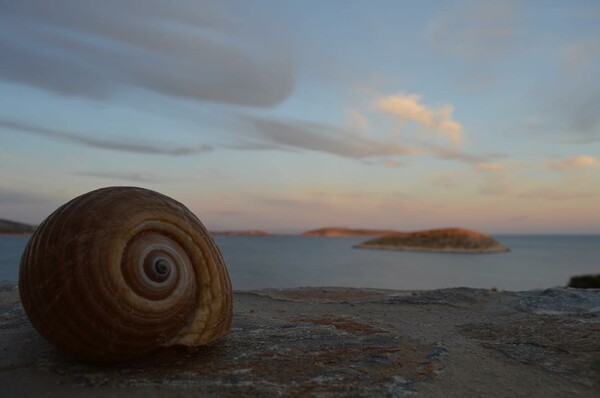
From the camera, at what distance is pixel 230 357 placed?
4387mm

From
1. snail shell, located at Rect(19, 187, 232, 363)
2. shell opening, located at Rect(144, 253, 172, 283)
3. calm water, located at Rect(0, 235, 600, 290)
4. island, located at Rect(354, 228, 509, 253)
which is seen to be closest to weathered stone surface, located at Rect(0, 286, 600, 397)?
snail shell, located at Rect(19, 187, 232, 363)

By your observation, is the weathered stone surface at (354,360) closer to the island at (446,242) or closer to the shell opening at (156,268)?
the shell opening at (156,268)

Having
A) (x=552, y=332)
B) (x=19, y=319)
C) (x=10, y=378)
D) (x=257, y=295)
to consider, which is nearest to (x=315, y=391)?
(x=10, y=378)

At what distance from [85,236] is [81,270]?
0.96ft

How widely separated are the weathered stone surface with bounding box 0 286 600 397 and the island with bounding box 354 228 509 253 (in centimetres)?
9180

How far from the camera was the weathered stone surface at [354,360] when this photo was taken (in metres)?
3.61

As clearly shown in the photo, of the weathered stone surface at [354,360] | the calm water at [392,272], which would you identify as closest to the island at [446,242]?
the calm water at [392,272]

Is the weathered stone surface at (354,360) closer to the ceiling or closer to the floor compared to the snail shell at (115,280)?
closer to the floor

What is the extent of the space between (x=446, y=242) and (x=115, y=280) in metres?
98.3

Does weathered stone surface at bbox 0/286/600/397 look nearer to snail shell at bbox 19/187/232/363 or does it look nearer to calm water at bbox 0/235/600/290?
snail shell at bbox 19/187/232/363

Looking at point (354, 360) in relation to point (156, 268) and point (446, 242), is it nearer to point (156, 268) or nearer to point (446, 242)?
point (156, 268)

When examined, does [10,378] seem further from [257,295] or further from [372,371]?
[257,295]

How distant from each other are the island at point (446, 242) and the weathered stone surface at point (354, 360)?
301 feet

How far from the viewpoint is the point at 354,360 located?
4.29 meters
